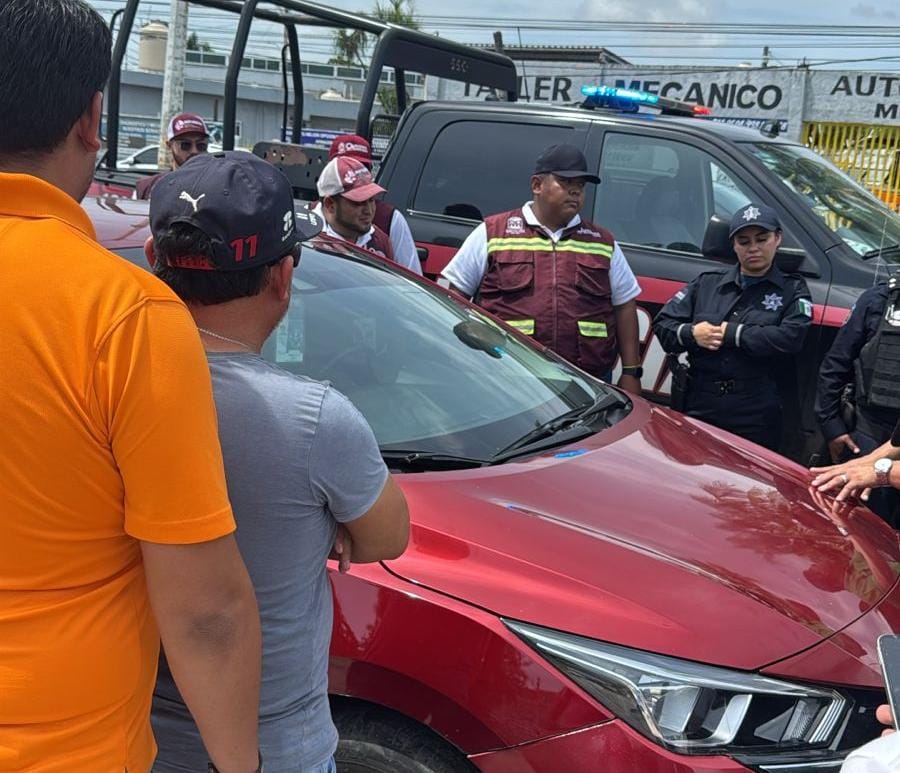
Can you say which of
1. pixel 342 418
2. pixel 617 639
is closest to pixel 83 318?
pixel 342 418

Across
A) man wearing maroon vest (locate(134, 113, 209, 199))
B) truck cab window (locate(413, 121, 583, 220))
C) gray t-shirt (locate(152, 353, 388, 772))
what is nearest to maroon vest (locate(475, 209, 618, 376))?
truck cab window (locate(413, 121, 583, 220))

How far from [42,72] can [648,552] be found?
1.47 m

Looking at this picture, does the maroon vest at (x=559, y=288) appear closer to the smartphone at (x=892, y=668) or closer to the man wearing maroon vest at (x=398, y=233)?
the man wearing maroon vest at (x=398, y=233)

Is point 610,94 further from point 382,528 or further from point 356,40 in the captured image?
point 356,40

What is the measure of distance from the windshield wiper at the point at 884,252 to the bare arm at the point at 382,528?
3.58 m

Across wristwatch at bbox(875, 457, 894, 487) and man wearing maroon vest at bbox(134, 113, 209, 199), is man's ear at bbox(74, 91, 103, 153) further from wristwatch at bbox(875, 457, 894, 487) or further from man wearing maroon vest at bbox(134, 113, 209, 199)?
man wearing maroon vest at bbox(134, 113, 209, 199)

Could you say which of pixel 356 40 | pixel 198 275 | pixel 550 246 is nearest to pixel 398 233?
pixel 550 246

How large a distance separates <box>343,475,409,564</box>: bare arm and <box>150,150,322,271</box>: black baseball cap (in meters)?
0.38

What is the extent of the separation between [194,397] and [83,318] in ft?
0.47

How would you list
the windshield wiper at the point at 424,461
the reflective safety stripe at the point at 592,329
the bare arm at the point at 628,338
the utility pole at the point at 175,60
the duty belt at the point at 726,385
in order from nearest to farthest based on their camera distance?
the windshield wiper at the point at 424,461 → the duty belt at the point at 726,385 → the reflective safety stripe at the point at 592,329 → the bare arm at the point at 628,338 → the utility pole at the point at 175,60

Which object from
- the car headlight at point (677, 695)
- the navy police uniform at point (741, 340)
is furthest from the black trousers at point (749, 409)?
Answer: the car headlight at point (677, 695)

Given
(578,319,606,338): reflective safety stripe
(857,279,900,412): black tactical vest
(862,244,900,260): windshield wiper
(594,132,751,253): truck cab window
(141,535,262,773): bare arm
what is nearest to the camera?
(141,535,262,773): bare arm

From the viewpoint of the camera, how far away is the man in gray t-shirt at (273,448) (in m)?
1.39

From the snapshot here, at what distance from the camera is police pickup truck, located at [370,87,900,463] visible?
444 cm
